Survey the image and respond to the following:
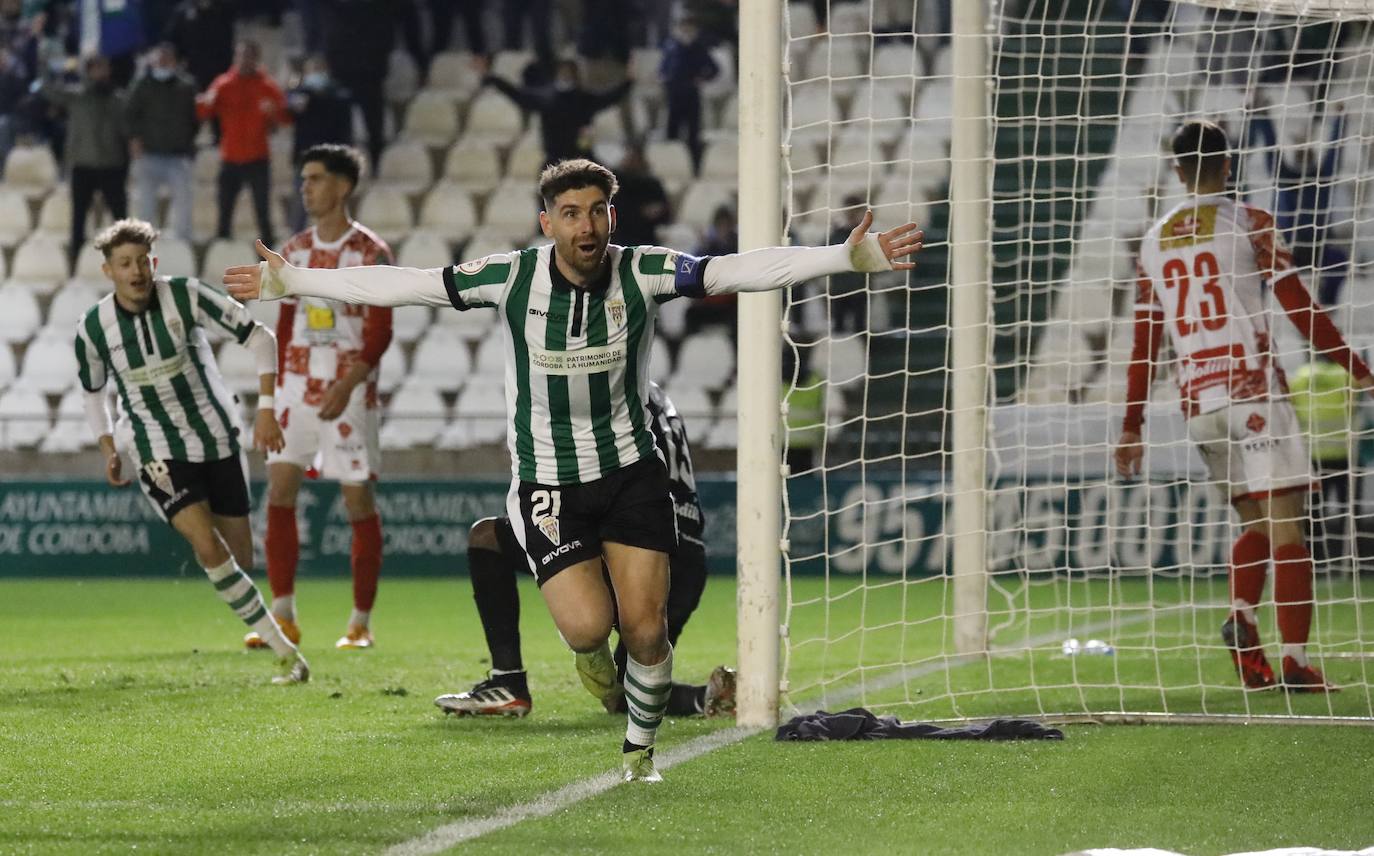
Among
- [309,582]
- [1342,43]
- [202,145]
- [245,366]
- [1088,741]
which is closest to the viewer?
[1088,741]

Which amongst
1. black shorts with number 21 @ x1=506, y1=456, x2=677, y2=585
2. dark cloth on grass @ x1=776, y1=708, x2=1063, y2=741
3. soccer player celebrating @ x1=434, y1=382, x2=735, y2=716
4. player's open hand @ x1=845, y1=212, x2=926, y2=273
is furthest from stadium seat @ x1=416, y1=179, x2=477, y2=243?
player's open hand @ x1=845, y1=212, x2=926, y2=273

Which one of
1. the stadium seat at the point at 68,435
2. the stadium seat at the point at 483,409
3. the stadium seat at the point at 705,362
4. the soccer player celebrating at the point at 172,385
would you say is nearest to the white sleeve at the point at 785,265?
the soccer player celebrating at the point at 172,385

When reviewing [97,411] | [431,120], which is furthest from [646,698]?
[431,120]

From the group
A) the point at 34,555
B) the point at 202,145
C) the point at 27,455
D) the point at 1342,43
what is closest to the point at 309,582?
the point at 34,555

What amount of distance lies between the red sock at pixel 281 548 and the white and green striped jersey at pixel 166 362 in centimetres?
A: 116

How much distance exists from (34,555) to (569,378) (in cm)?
985

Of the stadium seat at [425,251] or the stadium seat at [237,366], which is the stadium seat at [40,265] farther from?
the stadium seat at [425,251]

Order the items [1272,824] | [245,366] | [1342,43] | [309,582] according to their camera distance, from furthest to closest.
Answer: [245,366] < [1342,43] < [309,582] < [1272,824]

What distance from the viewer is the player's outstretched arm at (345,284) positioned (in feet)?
16.1

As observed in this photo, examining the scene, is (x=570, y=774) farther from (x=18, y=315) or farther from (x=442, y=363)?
(x=18, y=315)

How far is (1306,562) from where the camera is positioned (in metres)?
6.91

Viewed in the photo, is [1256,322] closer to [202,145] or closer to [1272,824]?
[1272,824]

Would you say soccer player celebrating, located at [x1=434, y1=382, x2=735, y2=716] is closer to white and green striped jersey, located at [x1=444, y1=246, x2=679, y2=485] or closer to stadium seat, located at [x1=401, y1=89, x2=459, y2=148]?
white and green striped jersey, located at [x1=444, y1=246, x2=679, y2=485]

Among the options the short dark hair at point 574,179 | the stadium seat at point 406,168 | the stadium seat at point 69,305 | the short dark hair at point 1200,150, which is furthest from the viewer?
the stadium seat at point 406,168
